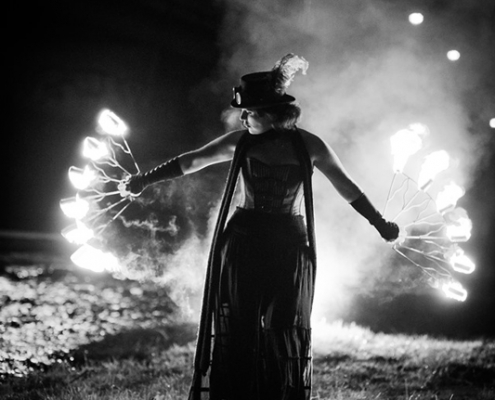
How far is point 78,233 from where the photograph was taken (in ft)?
12.8

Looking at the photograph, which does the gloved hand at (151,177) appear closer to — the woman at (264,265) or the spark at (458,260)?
the woman at (264,265)

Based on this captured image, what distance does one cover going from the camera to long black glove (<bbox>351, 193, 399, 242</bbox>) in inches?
140

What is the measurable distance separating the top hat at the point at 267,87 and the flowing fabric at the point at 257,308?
293mm

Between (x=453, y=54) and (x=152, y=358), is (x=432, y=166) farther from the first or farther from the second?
(x=453, y=54)

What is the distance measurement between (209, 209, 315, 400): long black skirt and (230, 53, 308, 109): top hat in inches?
26.5

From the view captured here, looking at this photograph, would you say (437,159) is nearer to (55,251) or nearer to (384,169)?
(384,169)

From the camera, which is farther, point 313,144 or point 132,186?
point 132,186

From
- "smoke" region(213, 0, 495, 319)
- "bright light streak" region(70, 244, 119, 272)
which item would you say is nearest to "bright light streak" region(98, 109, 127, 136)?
"bright light streak" region(70, 244, 119, 272)

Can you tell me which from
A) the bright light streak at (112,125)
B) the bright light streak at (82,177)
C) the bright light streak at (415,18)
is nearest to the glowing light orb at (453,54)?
the bright light streak at (415,18)

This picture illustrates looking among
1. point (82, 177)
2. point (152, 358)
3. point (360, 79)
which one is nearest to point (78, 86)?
point (360, 79)

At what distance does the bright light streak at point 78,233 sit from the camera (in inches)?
152

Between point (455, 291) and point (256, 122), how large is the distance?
191 cm

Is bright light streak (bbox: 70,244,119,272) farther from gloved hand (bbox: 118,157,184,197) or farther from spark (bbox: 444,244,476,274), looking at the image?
spark (bbox: 444,244,476,274)

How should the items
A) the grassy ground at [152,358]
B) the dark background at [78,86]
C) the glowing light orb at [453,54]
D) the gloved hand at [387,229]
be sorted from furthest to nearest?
the dark background at [78,86] → the glowing light orb at [453,54] → the grassy ground at [152,358] → the gloved hand at [387,229]
